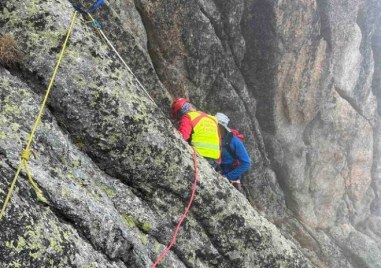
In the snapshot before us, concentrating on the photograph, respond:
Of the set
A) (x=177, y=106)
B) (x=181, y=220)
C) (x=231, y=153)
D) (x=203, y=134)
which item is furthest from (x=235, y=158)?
(x=181, y=220)

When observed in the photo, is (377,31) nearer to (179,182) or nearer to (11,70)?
(179,182)

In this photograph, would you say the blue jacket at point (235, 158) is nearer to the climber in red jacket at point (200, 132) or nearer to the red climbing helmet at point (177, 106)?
the climber in red jacket at point (200, 132)

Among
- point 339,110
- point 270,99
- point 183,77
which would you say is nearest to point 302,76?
point 270,99

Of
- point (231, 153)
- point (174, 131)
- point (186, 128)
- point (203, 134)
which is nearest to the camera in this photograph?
point (174, 131)

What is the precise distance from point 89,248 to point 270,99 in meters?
17.3

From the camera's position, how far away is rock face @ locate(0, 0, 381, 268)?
29.0 feet

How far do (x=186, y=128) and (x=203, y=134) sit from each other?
0.64m

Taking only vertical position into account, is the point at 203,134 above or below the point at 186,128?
above

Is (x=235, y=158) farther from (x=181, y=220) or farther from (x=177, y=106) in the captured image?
(x=181, y=220)

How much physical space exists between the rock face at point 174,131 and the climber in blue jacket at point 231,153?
263 cm

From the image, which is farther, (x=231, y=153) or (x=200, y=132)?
(x=231, y=153)

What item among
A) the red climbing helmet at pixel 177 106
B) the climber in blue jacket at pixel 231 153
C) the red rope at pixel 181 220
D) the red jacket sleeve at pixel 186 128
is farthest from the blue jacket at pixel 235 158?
the red rope at pixel 181 220

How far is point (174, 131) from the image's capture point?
1255cm

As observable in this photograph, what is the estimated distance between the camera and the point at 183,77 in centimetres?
1825
